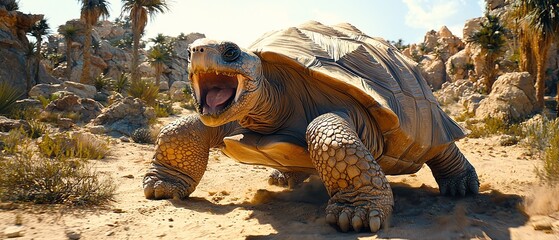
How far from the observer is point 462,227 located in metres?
2.30

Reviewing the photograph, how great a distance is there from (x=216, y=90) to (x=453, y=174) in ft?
8.44

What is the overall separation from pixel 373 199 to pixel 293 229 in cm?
52

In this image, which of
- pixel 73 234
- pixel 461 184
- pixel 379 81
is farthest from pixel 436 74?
pixel 73 234

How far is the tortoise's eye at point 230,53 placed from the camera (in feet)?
7.69

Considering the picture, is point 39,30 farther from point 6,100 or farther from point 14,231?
point 14,231

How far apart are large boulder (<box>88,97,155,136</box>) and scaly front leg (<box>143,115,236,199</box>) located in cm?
573

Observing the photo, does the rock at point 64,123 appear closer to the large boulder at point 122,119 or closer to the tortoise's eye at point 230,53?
the large boulder at point 122,119

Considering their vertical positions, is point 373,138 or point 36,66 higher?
point 36,66

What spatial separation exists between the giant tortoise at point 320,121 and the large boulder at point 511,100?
9.96 meters

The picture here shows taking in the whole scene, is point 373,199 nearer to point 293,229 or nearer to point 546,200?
point 293,229

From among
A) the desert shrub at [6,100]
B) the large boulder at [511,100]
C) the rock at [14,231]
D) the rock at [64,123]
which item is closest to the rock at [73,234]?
the rock at [14,231]

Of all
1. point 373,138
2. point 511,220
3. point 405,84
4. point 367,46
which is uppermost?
point 367,46

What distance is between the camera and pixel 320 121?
8.27 feet

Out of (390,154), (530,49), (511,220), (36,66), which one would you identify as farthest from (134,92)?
(530,49)
